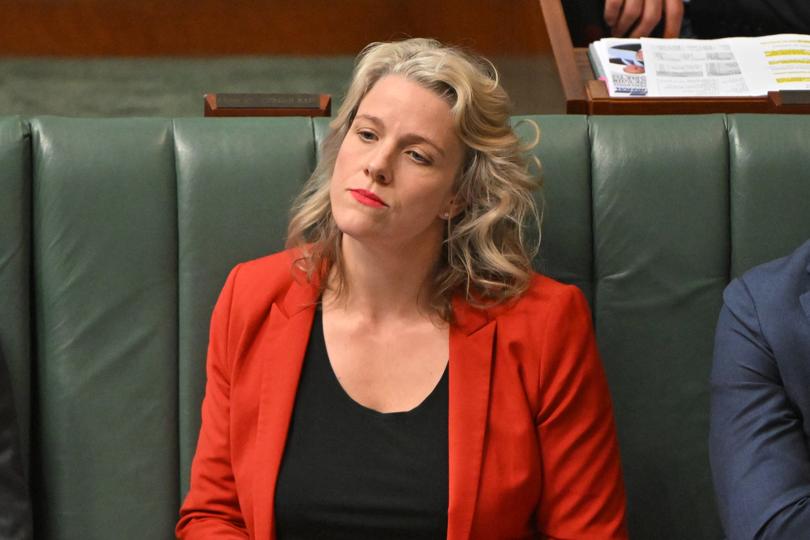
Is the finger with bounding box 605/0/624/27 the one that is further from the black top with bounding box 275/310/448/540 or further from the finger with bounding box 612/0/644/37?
the black top with bounding box 275/310/448/540

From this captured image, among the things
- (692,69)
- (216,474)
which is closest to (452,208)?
(216,474)

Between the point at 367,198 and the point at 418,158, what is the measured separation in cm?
10

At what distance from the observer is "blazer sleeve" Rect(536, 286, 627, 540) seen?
5.34ft

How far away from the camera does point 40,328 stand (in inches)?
71.7

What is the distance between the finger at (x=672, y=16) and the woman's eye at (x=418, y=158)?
931 mm

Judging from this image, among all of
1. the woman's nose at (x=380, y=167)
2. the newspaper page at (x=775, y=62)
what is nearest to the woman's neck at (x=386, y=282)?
the woman's nose at (x=380, y=167)

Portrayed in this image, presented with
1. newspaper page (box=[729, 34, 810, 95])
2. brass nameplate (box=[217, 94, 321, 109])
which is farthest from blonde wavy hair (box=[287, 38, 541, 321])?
newspaper page (box=[729, 34, 810, 95])

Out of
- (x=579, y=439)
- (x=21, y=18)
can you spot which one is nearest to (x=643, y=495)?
(x=579, y=439)

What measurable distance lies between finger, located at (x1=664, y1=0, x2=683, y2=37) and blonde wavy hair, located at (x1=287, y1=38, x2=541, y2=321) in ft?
2.47

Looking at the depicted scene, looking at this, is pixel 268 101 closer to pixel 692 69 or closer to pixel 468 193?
pixel 468 193

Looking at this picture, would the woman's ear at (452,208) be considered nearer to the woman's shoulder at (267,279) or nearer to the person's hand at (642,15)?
the woman's shoulder at (267,279)

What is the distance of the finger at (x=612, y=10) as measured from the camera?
238 centimetres

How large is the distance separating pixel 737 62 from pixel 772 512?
2.90ft

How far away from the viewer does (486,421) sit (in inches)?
64.1
